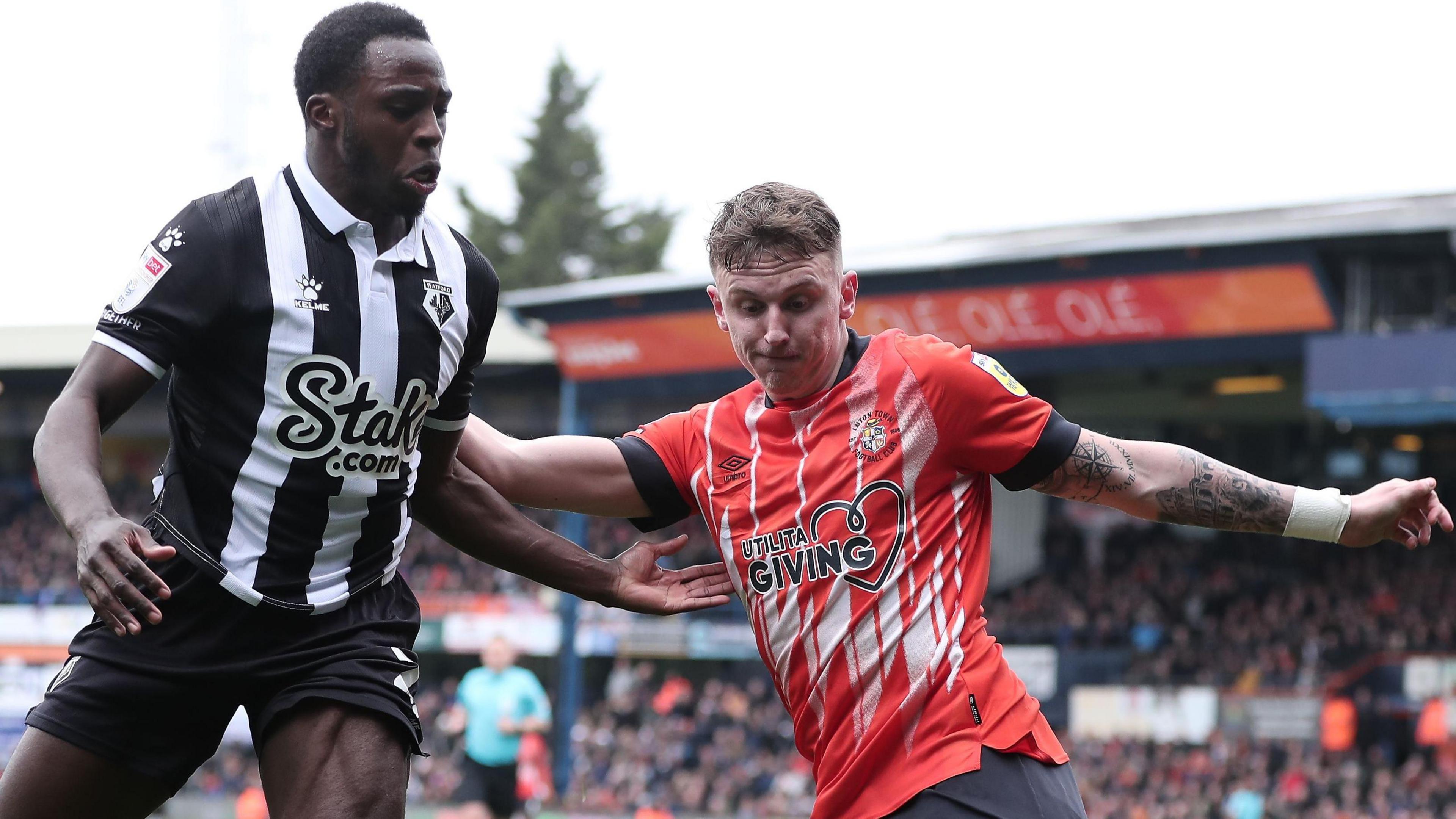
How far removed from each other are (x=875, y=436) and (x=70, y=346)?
28.4 m

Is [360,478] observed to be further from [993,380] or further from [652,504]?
[993,380]

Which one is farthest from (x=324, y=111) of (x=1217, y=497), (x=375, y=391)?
(x=1217, y=497)

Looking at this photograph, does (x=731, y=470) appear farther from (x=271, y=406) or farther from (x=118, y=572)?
(x=118, y=572)

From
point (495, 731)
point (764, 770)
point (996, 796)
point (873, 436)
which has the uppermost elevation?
point (873, 436)

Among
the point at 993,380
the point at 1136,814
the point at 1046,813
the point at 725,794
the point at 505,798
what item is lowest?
the point at 725,794

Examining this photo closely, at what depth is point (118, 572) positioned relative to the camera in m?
3.03

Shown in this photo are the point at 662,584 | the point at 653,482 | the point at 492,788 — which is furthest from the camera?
the point at 492,788

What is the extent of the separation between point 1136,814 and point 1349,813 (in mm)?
2052

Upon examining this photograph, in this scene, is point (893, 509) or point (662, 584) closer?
point (893, 509)

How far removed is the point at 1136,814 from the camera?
15805mm

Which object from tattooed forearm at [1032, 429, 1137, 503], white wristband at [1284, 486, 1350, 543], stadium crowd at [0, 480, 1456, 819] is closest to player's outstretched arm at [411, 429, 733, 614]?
tattooed forearm at [1032, 429, 1137, 503]

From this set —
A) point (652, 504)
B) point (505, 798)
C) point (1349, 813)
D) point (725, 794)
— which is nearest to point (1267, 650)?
point (1349, 813)

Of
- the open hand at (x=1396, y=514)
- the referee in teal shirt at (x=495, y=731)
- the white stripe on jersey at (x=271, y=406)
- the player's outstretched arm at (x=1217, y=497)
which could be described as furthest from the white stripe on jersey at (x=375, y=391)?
the referee in teal shirt at (x=495, y=731)

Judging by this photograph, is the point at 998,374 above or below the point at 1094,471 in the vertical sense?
above
